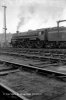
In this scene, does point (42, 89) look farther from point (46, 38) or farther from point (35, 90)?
point (46, 38)

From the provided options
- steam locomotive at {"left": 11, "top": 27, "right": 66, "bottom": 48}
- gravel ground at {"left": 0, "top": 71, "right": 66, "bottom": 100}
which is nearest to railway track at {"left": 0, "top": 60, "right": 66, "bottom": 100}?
gravel ground at {"left": 0, "top": 71, "right": 66, "bottom": 100}

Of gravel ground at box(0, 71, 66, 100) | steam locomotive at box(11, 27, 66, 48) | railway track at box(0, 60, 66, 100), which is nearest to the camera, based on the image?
railway track at box(0, 60, 66, 100)

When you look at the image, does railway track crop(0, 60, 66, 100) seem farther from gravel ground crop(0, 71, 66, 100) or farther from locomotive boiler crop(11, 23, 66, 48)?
locomotive boiler crop(11, 23, 66, 48)

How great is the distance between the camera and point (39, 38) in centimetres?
2262

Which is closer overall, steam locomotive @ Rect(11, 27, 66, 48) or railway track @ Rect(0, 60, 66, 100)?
railway track @ Rect(0, 60, 66, 100)

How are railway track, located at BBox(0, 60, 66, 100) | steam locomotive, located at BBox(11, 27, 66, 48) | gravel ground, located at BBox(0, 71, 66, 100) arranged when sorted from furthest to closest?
steam locomotive, located at BBox(11, 27, 66, 48) < gravel ground, located at BBox(0, 71, 66, 100) < railway track, located at BBox(0, 60, 66, 100)

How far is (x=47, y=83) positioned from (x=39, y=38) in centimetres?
1860

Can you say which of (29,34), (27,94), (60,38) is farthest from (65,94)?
(29,34)

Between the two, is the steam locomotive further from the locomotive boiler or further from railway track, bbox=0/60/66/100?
railway track, bbox=0/60/66/100

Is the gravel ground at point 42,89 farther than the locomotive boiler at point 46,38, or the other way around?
the locomotive boiler at point 46,38

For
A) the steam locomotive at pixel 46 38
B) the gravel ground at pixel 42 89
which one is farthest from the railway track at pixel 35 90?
the steam locomotive at pixel 46 38

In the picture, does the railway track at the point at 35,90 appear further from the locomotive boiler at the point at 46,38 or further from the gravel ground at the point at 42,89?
the locomotive boiler at the point at 46,38

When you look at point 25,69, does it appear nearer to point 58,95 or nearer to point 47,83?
point 47,83

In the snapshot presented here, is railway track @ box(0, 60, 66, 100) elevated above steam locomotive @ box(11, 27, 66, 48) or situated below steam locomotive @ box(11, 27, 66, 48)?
below
